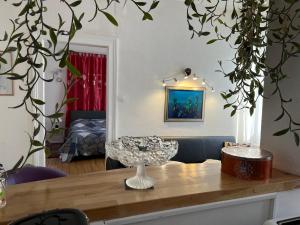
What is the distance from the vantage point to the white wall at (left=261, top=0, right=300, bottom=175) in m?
1.08

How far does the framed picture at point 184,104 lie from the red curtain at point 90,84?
2.85 meters

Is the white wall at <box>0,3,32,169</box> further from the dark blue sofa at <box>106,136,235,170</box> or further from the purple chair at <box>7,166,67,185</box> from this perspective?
the dark blue sofa at <box>106,136,235,170</box>

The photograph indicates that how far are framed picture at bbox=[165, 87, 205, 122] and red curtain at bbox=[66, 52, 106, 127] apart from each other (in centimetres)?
285

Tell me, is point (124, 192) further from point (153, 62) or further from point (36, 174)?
point (153, 62)

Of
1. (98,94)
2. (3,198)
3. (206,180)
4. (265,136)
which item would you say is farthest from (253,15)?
(98,94)

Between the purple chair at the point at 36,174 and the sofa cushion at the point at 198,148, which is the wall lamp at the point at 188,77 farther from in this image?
the purple chair at the point at 36,174

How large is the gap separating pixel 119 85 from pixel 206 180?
10.3 feet

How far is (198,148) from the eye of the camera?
4.30m

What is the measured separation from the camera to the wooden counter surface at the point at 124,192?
0.81m

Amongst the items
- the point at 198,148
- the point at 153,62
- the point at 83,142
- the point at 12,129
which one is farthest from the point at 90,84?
the point at 198,148

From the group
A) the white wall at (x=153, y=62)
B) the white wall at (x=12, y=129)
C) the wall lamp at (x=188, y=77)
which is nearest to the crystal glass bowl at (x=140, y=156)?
the white wall at (x=12, y=129)

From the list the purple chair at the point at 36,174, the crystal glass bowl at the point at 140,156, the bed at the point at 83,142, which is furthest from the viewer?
the bed at the point at 83,142

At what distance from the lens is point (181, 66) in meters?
4.39

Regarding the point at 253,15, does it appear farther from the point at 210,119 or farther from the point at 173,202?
the point at 210,119
